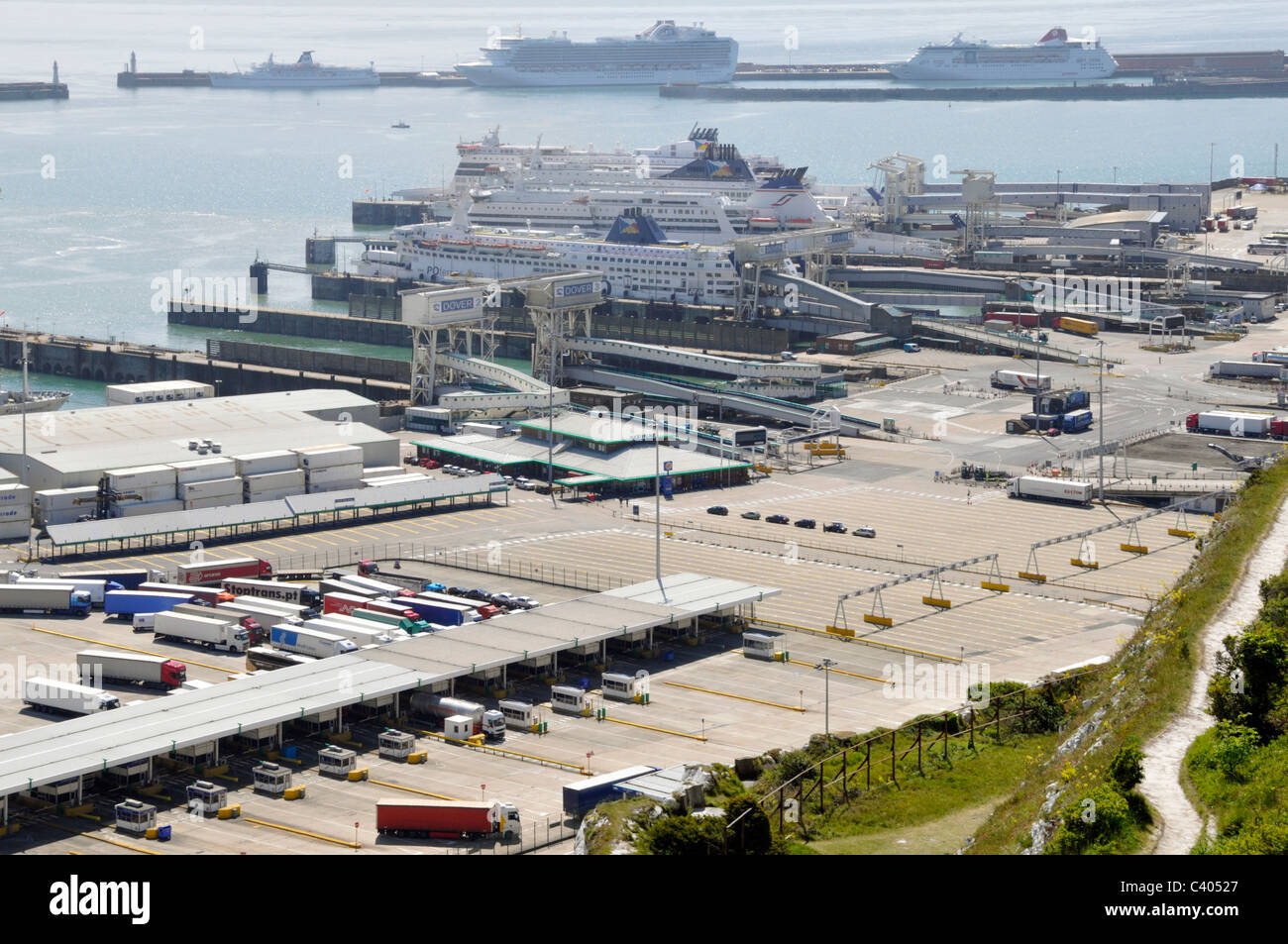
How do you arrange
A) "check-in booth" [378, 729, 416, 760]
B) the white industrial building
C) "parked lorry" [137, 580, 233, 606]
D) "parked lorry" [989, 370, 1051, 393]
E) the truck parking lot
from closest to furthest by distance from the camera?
the truck parking lot < "check-in booth" [378, 729, 416, 760] < "parked lorry" [137, 580, 233, 606] < the white industrial building < "parked lorry" [989, 370, 1051, 393]

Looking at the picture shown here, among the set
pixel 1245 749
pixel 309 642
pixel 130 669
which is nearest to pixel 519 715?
pixel 309 642

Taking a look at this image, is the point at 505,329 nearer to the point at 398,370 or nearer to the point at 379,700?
the point at 398,370

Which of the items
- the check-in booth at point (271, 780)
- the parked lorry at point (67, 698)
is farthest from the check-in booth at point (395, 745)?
the parked lorry at point (67, 698)

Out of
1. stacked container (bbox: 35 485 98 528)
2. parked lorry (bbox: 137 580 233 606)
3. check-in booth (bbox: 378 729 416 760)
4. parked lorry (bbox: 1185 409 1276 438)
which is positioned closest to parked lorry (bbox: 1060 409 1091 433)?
parked lorry (bbox: 1185 409 1276 438)

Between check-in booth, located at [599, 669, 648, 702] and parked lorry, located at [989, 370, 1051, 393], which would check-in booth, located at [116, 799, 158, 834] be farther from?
parked lorry, located at [989, 370, 1051, 393]

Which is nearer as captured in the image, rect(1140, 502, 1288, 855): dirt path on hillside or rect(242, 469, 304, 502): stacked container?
rect(1140, 502, 1288, 855): dirt path on hillside

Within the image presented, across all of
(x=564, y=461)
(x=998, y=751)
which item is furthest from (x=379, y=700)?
(x=564, y=461)

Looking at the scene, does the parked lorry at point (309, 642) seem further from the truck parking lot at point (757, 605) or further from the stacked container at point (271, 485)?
the stacked container at point (271, 485)
